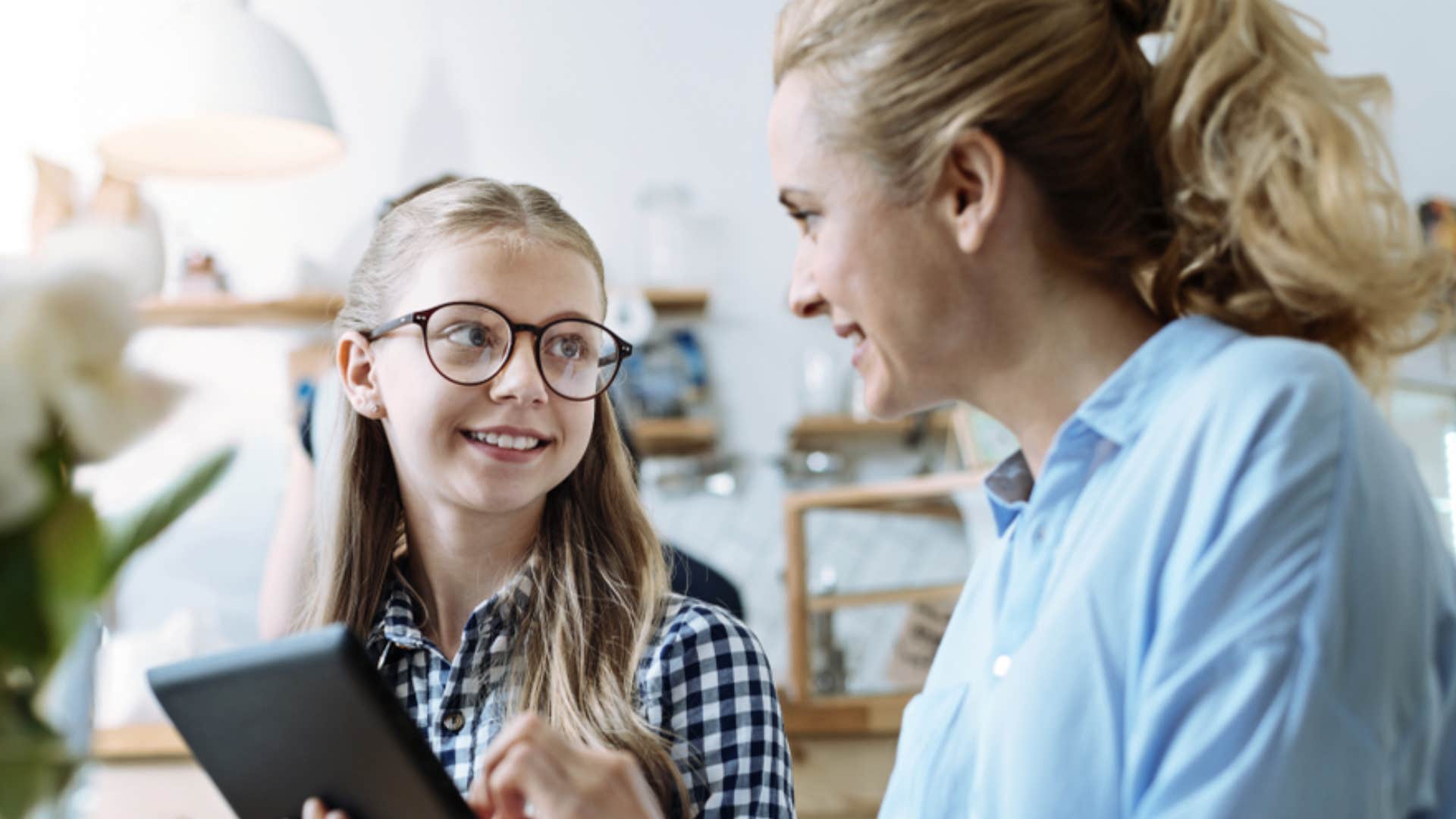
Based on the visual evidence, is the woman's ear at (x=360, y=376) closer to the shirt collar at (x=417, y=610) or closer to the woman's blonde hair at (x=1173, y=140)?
the shirt collar at (x=417, y=610)

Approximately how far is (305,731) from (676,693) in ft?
1.26

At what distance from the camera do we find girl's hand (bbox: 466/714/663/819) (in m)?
0.85

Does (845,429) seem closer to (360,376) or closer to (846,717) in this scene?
(846,717)

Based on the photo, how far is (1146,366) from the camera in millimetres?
857

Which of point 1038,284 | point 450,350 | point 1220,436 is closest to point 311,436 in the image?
point 450,350

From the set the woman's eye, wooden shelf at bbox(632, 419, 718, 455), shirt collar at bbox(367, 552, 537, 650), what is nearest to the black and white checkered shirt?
shirt collar at bbox(367, 552, 537, 650)

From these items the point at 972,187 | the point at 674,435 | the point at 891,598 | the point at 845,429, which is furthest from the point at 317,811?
the point at 845,429

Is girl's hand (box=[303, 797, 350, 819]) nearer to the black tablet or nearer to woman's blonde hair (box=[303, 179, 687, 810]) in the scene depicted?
the black tablet

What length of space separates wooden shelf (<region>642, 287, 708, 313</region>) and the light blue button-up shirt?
3.33m

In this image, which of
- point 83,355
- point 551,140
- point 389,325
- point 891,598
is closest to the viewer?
point 83,355

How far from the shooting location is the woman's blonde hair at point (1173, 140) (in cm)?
80

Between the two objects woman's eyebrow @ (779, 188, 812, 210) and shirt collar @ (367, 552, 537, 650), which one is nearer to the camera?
woman's eyebrow @ (779, 188, 812, 210)

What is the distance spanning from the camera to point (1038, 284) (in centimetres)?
90

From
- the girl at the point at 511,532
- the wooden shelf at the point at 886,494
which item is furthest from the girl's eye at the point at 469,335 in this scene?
the wooden shelf at the point at 886,494
